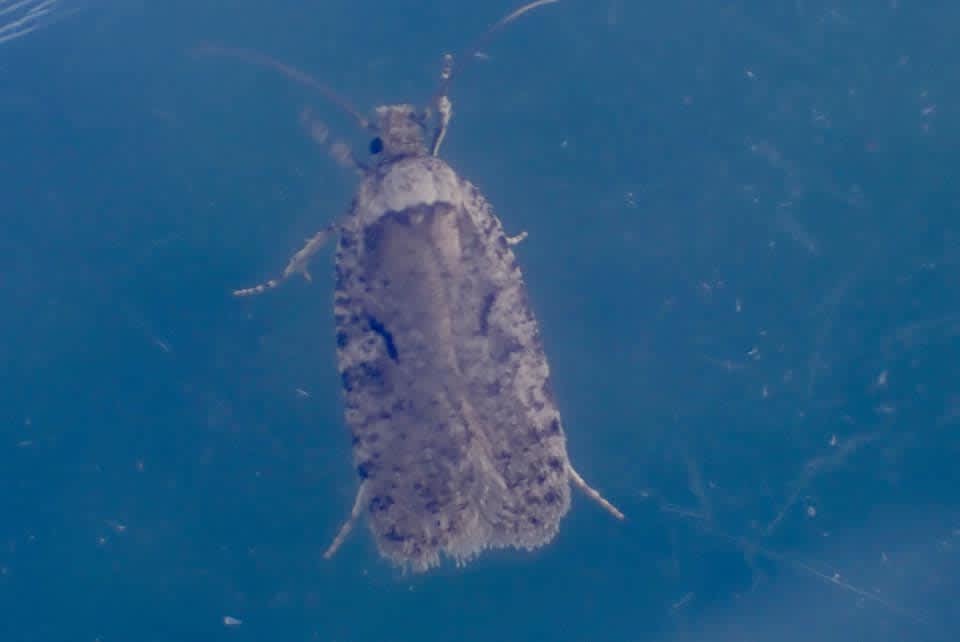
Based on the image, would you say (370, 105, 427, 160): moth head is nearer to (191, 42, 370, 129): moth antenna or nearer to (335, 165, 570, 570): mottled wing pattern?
(191, 42, 370, 129): moth antenna

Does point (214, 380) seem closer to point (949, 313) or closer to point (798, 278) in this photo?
point (798, 278)

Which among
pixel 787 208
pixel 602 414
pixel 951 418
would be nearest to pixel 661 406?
pixel 602 414

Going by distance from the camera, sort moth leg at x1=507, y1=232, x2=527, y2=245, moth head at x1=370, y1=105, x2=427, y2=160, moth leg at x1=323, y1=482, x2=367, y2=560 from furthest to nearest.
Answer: moth leg at x1=507, y1=232, x2=527, y2=245, moth head at x1=370, y1=105, x2=427, y2=160, moth leg at x1=323, y1=482, x2=367, y2=560

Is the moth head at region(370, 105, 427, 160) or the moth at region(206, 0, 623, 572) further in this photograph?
the moth head at region(370, 105, 427, 160)

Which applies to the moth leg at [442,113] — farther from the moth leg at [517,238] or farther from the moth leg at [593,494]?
the moth leg at [593,494]

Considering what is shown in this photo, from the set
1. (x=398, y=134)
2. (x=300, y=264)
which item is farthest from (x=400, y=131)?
(x=300, y=264)

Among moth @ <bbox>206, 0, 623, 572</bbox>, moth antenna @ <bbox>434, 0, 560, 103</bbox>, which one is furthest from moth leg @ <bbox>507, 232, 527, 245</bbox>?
moth antenna @ <bbox>434, 0, 560, 103</bbox>

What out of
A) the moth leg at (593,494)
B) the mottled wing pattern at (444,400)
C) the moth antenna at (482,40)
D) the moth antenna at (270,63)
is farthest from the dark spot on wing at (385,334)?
the moth antenna at (482,40)
